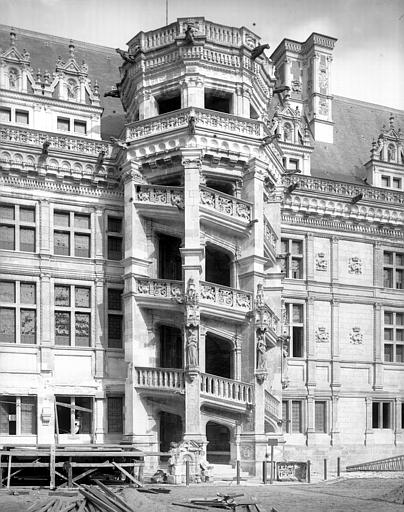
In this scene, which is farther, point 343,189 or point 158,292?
point 343,189

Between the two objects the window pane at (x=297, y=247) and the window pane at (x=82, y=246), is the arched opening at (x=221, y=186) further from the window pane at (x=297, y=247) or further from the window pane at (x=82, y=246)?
the window pane at (x=82, y=246)

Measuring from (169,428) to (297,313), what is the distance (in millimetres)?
7065

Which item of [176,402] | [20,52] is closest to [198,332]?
[176,402]

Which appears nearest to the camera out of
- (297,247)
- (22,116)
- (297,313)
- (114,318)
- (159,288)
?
(159,288)

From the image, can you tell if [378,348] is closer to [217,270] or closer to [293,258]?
[293,258]

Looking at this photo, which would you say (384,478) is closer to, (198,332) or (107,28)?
(198,332)

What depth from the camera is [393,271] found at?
108 feet

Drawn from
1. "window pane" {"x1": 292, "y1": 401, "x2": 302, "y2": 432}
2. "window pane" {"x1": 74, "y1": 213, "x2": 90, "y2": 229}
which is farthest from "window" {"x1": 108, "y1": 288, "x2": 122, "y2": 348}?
"window pane" {"x1": 292, "y1": 401, "x2": 302, "y2": 432}

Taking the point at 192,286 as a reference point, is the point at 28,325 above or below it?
below

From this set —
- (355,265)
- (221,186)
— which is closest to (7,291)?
(221,186)

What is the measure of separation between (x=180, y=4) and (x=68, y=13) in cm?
373

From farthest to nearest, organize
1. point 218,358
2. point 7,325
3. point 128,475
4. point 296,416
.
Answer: point 296,416, point 218,358, point 7,325, point 128,475

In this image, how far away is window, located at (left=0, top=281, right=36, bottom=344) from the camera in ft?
87.0

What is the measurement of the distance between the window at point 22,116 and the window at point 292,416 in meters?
13.8
